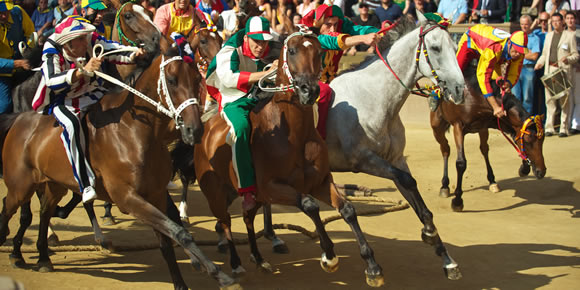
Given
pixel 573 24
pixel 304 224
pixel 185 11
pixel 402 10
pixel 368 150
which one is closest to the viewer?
pixel 368 150

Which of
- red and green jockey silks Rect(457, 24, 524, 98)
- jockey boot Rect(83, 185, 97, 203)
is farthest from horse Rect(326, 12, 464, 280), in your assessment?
red and green jockey silks Rect(457, 24, 524, 98)

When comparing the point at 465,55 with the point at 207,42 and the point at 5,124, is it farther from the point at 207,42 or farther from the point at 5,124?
the point at 5,124

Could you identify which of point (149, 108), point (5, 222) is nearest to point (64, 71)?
point (149, 108)

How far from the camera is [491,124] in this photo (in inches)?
415

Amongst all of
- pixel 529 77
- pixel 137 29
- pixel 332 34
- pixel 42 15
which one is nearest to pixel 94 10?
pixel 137 29

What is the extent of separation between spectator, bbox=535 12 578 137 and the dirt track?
2.41m

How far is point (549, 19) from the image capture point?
14.9m

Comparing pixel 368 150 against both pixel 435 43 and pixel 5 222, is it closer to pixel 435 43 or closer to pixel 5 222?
pixel 435 43

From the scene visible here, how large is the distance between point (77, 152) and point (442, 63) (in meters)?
3.56

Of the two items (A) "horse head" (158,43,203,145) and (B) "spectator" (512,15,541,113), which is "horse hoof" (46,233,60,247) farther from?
(B) "spectator" (512,15,541,113)

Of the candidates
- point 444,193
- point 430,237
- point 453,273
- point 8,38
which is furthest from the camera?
point 444,193

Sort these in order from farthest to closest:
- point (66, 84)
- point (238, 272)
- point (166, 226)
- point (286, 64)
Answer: point (238, 272), point (66, 84), point (286, 64), point (166, 226)

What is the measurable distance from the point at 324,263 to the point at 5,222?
3430 millimetres

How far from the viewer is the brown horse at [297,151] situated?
598 centimetres
